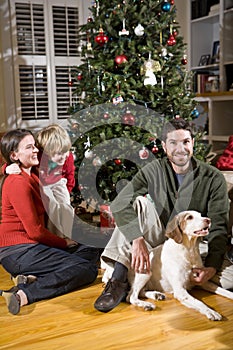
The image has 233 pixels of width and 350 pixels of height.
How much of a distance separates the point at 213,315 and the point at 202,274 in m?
0.23

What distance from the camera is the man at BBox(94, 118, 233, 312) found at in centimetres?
221

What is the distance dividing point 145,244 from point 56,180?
97cm

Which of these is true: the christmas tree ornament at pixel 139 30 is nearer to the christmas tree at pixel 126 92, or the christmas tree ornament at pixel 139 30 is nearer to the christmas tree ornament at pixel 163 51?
the christmas tree at pixel 126 92

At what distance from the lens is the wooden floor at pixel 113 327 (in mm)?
1815

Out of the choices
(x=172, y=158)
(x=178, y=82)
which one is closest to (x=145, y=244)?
(x=172, y=158)

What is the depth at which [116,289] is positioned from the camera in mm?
2199

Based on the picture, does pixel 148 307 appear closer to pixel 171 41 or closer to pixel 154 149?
pixel 154 149

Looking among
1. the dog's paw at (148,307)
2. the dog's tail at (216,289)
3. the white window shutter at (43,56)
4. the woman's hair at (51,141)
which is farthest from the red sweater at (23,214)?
the white window shutter at (43,56)

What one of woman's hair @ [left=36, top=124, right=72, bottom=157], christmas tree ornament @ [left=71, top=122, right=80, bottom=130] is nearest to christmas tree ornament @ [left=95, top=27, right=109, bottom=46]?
christmas tree ornament @ [left=71, top=122, right=80, bottom=130]

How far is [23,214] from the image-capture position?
2.38m

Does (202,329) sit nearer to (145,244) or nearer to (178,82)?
(145,244)

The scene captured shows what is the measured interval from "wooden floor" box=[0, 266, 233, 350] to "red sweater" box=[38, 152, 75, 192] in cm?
87

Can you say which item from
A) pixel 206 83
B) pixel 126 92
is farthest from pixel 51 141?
pixel 206 83

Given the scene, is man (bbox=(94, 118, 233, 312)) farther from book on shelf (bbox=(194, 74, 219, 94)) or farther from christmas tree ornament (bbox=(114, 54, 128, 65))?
book on shelf (bbox=(194, 74, 219, 94))
